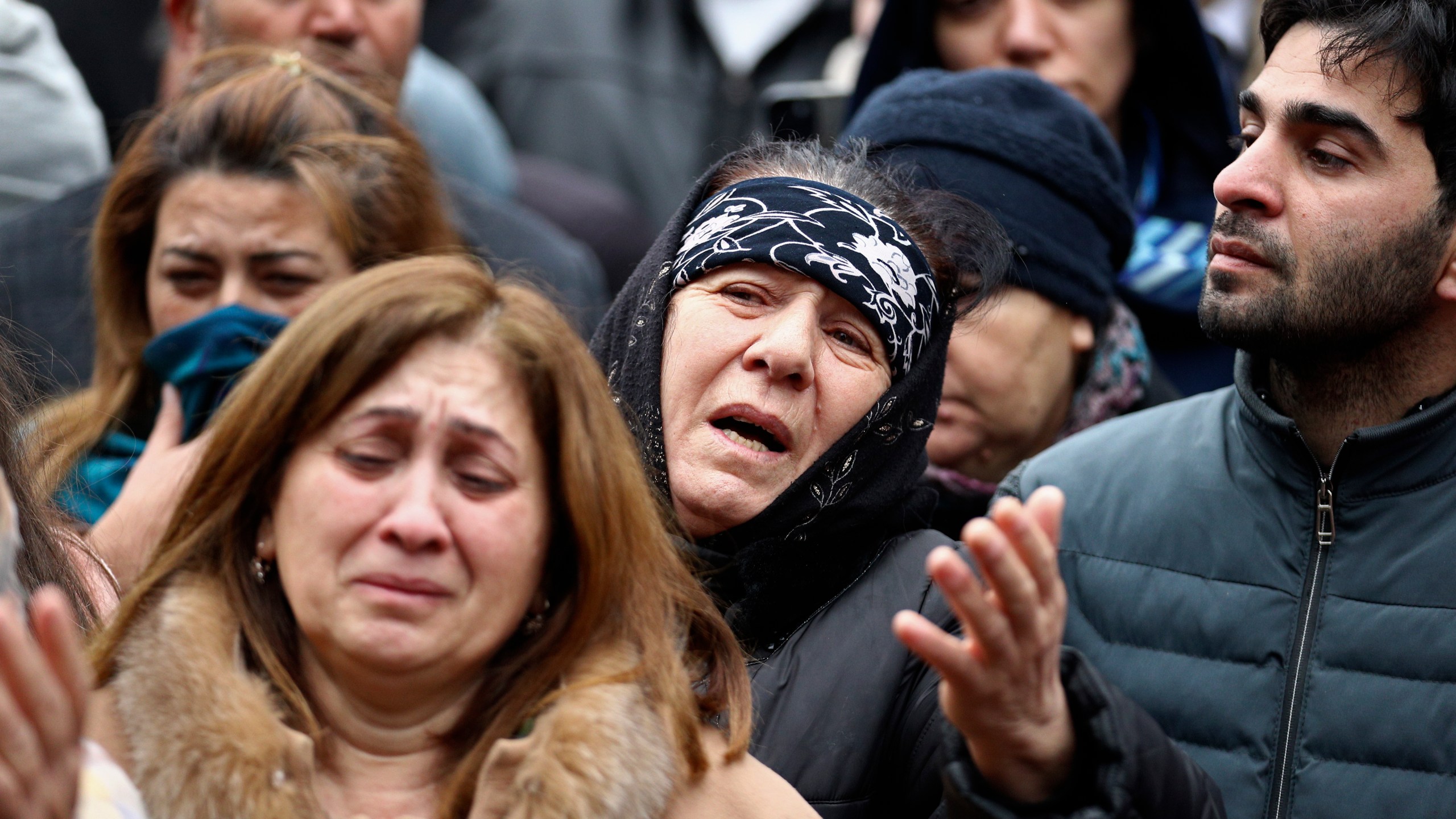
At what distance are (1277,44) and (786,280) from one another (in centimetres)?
98

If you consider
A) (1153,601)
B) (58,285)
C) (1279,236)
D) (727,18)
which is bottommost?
(727,18)

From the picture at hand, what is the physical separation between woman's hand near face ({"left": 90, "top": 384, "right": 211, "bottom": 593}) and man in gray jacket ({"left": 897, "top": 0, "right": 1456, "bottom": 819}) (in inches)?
61.9

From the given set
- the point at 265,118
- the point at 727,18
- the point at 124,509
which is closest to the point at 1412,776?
the point at 124,509

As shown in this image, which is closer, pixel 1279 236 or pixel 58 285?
pixel 1279 236

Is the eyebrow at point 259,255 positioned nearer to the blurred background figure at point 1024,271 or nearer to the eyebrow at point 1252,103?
the blurred background figure at point 1024,271

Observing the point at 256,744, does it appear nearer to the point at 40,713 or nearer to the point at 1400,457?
the point at 40,713

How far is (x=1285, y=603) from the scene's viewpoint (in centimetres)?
266

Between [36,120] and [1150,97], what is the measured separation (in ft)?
9.31

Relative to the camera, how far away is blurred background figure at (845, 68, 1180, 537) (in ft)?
11.5

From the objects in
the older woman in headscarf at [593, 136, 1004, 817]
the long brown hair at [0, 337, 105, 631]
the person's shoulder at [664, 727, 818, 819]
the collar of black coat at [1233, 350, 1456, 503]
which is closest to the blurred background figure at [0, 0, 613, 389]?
the older woman in headscarf at [593, 136, 1004, 817]

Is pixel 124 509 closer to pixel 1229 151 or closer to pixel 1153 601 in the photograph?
pixel 1153 601

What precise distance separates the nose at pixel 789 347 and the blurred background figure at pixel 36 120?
2219mm

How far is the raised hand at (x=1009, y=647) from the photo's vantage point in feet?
6.23

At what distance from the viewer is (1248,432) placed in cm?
287
